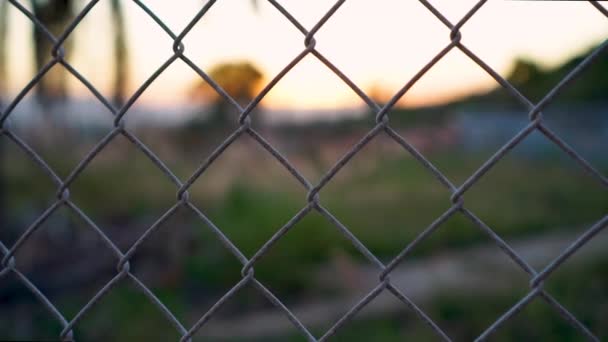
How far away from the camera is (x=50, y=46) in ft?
13.6

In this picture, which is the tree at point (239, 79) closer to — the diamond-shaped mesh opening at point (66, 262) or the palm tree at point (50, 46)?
the palm tree at point (50, 46)

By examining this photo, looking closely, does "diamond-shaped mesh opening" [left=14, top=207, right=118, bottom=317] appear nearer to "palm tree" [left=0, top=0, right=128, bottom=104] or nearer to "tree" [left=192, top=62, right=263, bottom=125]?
"palm tree" [left=0, top=0, right=128, bottom=104]

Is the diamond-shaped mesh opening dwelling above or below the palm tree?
below

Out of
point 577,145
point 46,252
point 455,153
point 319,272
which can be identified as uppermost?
point 46,252

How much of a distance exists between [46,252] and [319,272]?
83.7 inches

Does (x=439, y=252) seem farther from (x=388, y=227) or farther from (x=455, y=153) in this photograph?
(x=455, y=153)

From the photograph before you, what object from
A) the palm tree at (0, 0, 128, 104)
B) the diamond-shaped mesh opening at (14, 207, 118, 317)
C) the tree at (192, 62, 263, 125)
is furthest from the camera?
the palm tree at (0, 0, 128, 104)

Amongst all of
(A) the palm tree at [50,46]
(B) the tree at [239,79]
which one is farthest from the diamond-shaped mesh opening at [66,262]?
(B) the tree at [239,79]

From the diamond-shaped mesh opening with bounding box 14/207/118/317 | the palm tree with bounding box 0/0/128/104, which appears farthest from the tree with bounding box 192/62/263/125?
the diamond-shaped mesh opening with bounding box 14/207/118/317

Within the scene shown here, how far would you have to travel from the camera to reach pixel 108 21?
16.0 ft

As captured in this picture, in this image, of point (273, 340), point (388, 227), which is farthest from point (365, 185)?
point (273, 340)

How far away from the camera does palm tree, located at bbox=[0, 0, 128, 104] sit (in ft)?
13.4

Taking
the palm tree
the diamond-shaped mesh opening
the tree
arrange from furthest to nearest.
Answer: the palm tree → the diamond-shaped mesh opening → the tree

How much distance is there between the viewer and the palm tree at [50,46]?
408 cm
